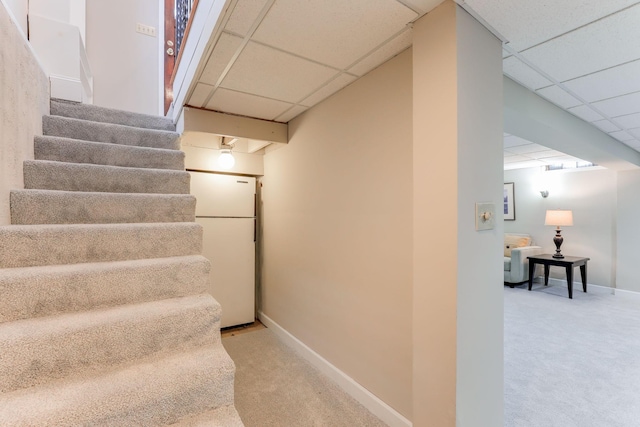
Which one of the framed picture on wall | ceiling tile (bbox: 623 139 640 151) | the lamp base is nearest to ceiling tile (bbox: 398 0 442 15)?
ceiling tile (bbox: 623 139 640 151)

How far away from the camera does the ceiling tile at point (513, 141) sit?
140 inches

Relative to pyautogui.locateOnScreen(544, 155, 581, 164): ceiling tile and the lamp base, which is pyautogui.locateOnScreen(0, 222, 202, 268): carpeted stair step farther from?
the lamp base

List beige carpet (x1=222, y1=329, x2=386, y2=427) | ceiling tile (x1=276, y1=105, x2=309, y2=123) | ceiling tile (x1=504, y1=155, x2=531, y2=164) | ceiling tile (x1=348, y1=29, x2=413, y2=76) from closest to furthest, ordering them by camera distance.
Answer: ceiling tile (x1=348, y1=29, x2=413, y2=76) < beige carpet (x1=222, y1=329, x2=386, y2=427) < ceiling tile (x1=276, y1=105, x2=309, y2=123) < ceiling tile (x1=504, y1=155, x2=531, y2=164)

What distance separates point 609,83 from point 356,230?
2000mm

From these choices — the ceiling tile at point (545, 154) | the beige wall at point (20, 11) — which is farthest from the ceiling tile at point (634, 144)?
the beige wall at point (20, 11)

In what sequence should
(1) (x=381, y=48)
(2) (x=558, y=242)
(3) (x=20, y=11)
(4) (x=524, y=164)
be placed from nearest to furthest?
(1) (x=381, y=48) → (3) (x=20, y=11) → (2) (x=558, y=242) → (4) (x=524, y=164)

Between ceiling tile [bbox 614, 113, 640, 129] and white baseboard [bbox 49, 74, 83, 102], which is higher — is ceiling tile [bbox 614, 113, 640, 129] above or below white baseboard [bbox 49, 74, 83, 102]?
below

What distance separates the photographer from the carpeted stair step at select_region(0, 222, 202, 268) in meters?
1.38

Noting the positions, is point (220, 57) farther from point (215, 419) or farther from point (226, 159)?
point (215, 419)

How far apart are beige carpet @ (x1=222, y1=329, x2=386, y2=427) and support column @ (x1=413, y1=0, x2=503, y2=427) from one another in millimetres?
692

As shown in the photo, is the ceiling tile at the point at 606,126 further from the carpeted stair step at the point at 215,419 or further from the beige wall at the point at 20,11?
the beige wall at the point at 20,11

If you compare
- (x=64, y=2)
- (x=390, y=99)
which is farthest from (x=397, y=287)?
(x=64, y=2)

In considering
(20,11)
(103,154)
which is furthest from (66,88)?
(103,154)

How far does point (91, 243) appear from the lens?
5.10 feet
